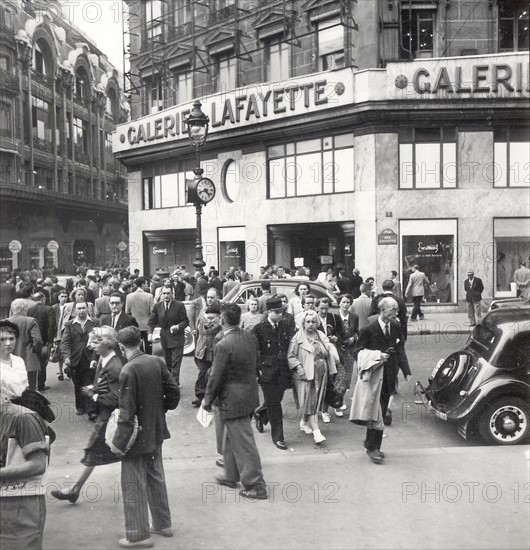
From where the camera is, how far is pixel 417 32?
2145cm

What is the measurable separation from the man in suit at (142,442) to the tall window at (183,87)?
25.5 meters

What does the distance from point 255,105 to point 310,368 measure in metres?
17.8

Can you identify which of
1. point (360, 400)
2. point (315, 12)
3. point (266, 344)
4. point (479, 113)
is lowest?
point (360, 400)

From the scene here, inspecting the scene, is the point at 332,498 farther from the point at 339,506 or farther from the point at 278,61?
the point at 278,61

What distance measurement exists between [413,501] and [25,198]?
34.3 meters

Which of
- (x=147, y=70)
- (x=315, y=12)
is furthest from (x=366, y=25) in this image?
(x=147, y=70)

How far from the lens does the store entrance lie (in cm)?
2200

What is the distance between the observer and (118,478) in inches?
245

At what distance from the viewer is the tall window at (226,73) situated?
87.5 feet

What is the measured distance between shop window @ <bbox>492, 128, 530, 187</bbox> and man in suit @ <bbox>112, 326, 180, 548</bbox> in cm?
1761

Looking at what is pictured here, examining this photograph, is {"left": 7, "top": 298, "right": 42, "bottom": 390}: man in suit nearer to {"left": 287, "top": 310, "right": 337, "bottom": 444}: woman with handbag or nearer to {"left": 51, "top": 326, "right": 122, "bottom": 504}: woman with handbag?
{"left": 51, "top": 326, "right": 122, "bottom": 504}: woman with handbag

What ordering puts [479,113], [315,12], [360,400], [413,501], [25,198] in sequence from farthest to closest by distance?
[25,198]
[315,12]
[479,113]
[360,400]
[413,501]

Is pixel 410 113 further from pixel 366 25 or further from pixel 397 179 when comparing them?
pixel 366 25

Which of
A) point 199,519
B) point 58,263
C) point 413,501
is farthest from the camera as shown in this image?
point 58,263
